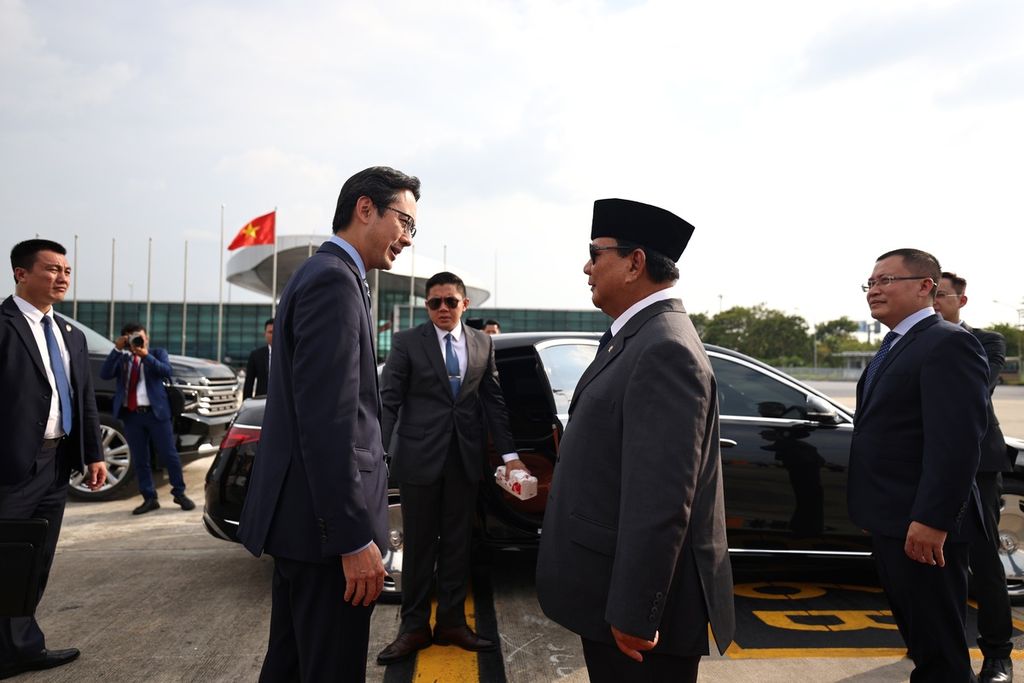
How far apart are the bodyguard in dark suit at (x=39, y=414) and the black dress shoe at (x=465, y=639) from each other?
168cm

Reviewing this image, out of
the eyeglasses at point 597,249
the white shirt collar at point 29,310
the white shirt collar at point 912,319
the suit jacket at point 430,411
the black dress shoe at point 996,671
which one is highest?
the eyeglasses at point 597,249

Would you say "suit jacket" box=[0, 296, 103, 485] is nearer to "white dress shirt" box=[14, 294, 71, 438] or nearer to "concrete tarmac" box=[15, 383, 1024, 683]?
"white dress shirt" box=[14, 294, 71, 438]

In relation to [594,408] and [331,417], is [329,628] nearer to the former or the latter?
[331,417]

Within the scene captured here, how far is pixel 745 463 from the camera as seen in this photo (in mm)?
3900

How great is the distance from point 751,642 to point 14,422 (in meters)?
3.55

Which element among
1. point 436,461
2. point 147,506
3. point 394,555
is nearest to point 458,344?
point 436,461

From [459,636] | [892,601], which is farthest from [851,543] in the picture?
[459,636]

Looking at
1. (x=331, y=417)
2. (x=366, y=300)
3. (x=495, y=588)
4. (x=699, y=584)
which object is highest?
(x=366, y=300)

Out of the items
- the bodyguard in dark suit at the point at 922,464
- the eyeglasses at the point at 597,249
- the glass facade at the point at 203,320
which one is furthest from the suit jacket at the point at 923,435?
the glass facade at the point at 203,320

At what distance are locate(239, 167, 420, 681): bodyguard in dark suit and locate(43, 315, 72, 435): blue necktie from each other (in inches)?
73.1

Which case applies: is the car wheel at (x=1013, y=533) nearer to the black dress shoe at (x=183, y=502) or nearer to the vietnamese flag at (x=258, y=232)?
the black dress shoe at (x=183, y=502)

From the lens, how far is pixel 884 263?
2.85m

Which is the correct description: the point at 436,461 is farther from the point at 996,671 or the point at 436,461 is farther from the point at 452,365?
the point at 996,671

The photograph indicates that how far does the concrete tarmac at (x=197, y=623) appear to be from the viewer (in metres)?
3.18
